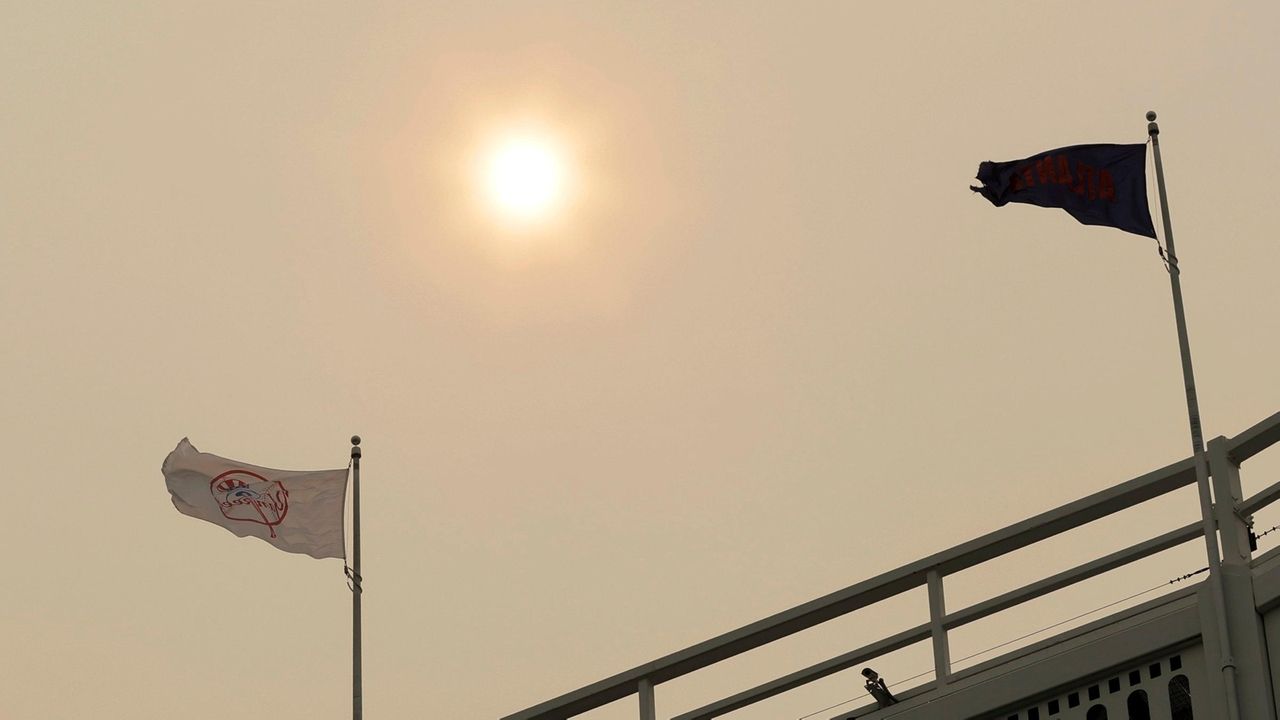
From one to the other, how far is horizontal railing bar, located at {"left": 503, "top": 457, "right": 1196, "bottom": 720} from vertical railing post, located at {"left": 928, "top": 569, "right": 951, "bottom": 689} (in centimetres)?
12

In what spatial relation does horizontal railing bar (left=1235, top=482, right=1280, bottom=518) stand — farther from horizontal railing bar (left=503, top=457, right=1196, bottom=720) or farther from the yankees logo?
the yankees logo

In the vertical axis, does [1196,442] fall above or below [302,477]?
below

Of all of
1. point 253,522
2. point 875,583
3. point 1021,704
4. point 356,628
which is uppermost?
point 253,522

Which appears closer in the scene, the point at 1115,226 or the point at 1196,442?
the point at 1196,442

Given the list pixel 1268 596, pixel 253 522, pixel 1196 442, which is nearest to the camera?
pixel 1268 596

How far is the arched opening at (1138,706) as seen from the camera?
17.0 meters

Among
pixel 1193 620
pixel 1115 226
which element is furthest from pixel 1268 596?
pixel 1115 226

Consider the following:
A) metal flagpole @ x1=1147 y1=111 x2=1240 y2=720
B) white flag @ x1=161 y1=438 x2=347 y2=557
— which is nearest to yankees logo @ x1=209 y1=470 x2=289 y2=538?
white flag @ x1=161 y1=438 x2=347 y2=557

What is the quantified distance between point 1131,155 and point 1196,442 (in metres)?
4.49

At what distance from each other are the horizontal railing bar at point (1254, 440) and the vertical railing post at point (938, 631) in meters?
2.81

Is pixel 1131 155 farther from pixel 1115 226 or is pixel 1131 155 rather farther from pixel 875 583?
pixel 875 583

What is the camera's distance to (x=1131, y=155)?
2106 cm

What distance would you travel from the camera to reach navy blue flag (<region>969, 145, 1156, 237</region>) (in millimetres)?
20859

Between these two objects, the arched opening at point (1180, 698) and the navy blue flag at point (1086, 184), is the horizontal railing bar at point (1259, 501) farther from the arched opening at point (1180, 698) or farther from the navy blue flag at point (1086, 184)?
the navy blue flag at point (1086, 184)
